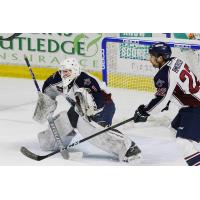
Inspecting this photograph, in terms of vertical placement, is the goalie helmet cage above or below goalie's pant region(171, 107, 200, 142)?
above

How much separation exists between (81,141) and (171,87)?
53cm

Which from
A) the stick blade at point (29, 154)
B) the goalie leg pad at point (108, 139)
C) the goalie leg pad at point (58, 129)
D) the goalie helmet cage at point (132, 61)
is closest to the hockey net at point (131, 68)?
the goalie helmet cage at point (132, 61)

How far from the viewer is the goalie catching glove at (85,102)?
5.27 m

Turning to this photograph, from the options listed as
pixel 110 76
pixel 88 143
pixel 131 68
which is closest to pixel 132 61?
pixel 131 68

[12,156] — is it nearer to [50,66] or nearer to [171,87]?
[50,66]

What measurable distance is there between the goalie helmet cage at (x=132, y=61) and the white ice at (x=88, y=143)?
0.06 m

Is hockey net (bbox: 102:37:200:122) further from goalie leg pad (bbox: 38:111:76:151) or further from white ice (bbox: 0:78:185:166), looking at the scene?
goalie leg pad (bbox: 38:111:76:151)

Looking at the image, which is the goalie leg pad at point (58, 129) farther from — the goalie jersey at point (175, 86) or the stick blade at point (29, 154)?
the goalie jersey at point (175, 86)

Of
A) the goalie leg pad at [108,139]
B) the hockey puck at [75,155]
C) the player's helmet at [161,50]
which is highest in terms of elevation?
the player's helmet at [161,50]

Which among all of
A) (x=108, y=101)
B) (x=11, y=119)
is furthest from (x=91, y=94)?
(x=11, y=119)

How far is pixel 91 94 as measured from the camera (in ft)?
17.3

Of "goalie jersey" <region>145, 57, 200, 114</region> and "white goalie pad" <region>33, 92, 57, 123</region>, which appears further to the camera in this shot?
"white goalie pad" <region>33, 92, 57, 123</region>

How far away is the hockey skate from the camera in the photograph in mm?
5262

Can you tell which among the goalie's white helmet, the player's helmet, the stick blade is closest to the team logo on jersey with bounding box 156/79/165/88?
the player's helmet
